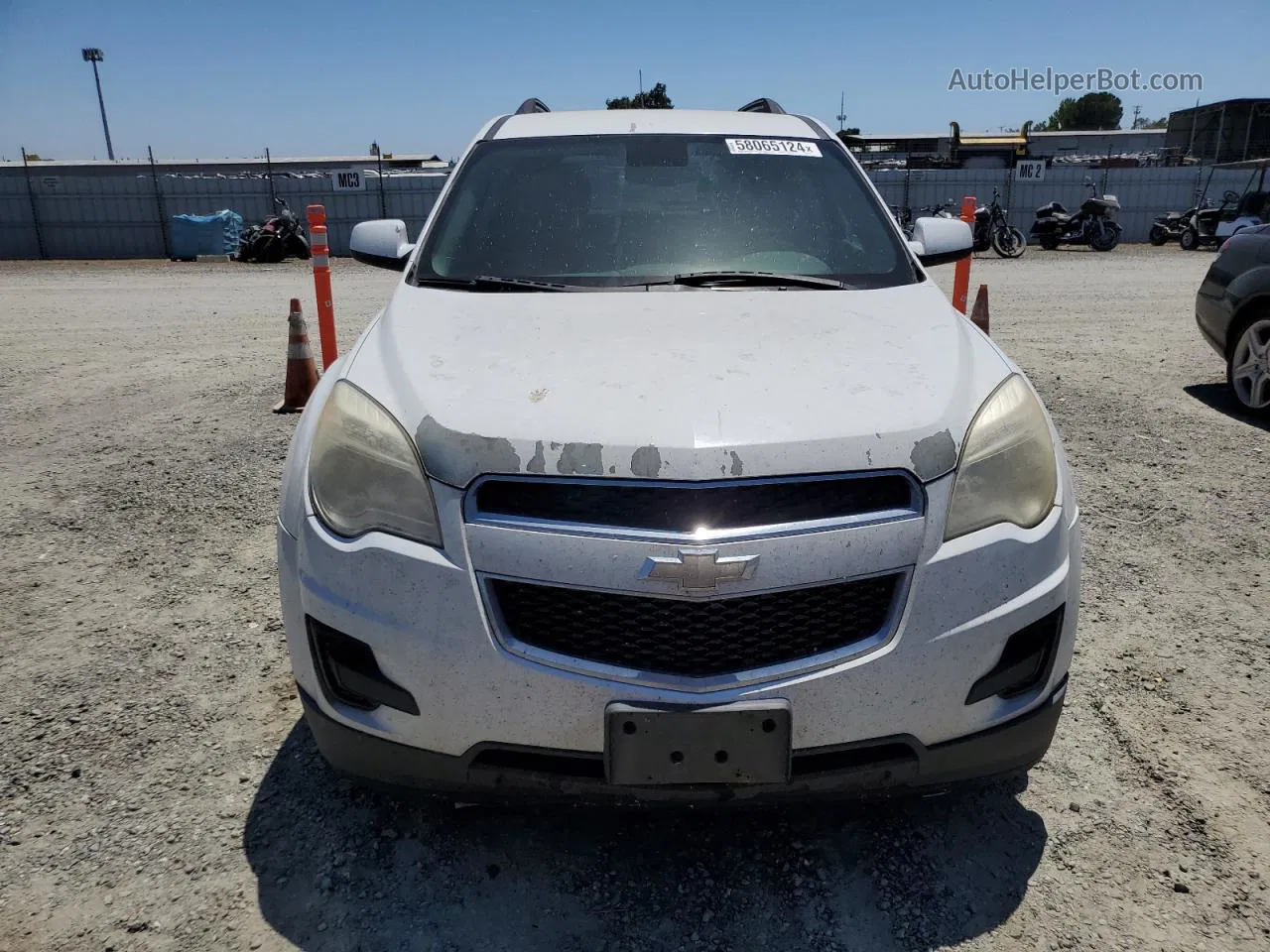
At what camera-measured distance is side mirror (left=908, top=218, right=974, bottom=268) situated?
3436 millimetres

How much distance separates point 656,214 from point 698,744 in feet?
6.32

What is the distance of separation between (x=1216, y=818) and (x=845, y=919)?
1053mm

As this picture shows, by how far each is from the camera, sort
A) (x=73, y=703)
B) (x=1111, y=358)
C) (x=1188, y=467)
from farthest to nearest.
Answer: (x=1111, y=358) < (x=1188, y=467) < (x=73, y=703)

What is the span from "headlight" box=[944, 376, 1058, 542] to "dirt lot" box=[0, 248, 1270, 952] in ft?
2.80

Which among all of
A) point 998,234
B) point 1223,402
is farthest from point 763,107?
point 998,234

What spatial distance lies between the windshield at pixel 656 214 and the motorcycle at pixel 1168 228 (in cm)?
2326

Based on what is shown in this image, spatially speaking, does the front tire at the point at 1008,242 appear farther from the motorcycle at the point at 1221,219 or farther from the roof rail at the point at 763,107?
the roof rail at the point at 763,107

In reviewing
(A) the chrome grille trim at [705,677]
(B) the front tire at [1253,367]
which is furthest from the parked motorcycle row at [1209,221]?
(A) the chrome grille trim at [705,677]

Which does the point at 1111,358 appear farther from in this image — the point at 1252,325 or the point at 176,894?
the point at 176,894

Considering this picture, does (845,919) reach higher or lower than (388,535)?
lower

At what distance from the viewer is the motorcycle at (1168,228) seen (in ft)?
74.7

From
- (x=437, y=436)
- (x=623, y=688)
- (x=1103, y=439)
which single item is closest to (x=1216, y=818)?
(x=623, y=688)

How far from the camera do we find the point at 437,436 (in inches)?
76.2

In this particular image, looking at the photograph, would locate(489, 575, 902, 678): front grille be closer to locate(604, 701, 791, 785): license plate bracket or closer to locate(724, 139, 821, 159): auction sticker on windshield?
locate(604, 701, 791, 785): license plate bracket
